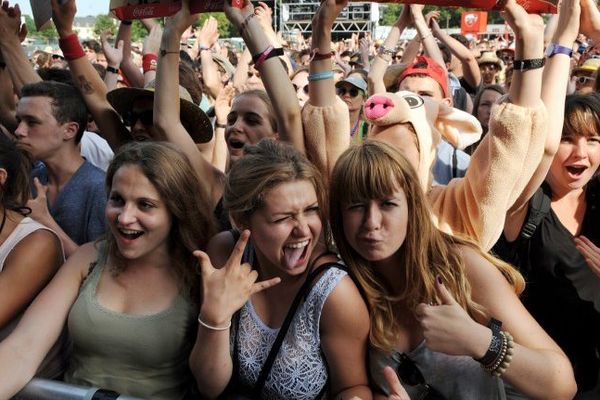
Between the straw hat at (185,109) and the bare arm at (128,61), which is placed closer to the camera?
the straw hat at (185,109)

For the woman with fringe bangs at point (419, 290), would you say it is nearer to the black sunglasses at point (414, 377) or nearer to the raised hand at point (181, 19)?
the black sunglasses at point (414, 377)

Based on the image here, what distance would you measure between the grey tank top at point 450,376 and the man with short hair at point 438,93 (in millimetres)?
1981

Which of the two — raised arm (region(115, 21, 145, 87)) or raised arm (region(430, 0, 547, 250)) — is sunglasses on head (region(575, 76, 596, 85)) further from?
raised arm (region(430, 0, 547, 250))

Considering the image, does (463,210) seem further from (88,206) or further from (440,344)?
(88,206)

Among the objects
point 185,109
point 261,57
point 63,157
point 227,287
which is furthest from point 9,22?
point 227,287

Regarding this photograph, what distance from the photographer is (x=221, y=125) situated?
4457 mm

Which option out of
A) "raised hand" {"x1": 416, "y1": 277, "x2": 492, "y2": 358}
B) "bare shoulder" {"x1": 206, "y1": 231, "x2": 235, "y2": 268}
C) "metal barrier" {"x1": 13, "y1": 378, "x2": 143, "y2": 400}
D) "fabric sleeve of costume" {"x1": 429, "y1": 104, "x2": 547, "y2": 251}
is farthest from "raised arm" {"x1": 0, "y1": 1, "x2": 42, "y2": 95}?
"raised hand" {"x1": 416, "y1": 277, "x2": 492, "y2": 358}

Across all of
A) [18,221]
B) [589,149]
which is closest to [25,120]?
[18,221]

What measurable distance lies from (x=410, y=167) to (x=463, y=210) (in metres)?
0.43

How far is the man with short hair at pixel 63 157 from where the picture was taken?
2.93 meters

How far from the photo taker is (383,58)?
4.18 meters

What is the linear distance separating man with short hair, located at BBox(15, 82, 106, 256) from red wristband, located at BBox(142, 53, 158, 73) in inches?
36.0

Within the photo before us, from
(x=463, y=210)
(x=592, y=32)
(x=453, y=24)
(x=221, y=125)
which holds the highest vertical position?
(x=592, y=32)

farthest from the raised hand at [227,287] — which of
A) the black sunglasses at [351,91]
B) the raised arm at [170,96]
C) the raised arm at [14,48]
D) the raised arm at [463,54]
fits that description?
the raised arm at [463,54]
